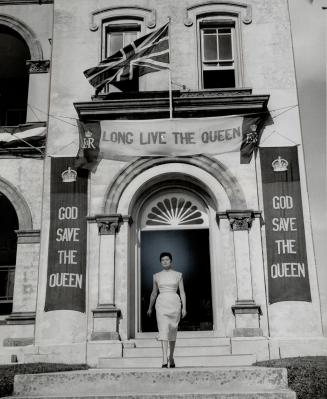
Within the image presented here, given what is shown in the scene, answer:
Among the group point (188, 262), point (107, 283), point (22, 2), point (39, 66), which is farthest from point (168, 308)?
point (22, 2)

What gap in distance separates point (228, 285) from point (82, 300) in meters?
3.73

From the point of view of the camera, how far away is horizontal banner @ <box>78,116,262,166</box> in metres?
13.9

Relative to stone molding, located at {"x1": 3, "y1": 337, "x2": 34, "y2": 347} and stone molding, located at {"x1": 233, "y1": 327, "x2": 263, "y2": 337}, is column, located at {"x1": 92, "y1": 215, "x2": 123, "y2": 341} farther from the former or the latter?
stone molding, located at {"x1": 233, "y1": 327, "x2": 263, "y2": 337}

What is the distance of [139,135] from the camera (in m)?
14.1

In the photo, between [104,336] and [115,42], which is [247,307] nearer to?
[104,336]

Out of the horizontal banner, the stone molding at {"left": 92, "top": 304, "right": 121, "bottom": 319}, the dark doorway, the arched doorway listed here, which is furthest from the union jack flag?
the stone molding at {"left": 92, "top": 304, "right": 121, "bottom": 319}

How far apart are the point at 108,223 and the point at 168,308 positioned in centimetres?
447

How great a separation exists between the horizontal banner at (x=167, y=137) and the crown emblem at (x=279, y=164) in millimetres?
703

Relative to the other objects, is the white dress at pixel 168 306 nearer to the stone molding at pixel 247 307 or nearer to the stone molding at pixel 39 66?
the stone molding at pixel 247 307

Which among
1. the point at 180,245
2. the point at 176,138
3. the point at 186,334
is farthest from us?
the point at 180,245

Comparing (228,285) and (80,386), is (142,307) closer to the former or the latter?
(228,285)

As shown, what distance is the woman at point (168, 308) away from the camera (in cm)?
917

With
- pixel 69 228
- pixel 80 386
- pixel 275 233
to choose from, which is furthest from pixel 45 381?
pixel 275 233

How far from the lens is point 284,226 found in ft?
43.1
